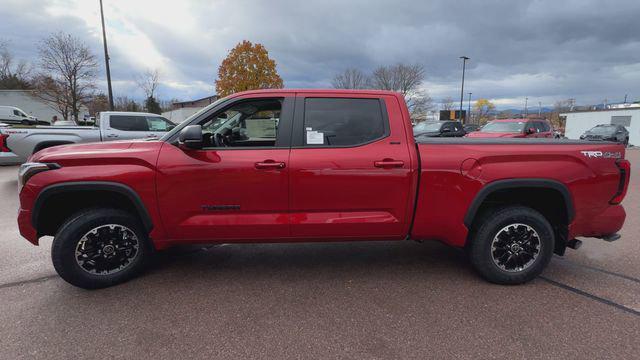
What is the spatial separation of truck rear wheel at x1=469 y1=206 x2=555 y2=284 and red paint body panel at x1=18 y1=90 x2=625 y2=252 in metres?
0.24

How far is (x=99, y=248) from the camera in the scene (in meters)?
3.16

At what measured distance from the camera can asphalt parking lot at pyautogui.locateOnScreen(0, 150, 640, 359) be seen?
7.86ft

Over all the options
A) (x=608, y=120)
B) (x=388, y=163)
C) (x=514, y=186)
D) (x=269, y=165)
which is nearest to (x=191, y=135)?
(x=269, y=165)

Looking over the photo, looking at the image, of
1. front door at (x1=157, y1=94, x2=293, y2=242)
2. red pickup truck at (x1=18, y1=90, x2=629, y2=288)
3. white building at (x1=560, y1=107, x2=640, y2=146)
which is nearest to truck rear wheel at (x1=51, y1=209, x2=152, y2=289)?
red pickup truck at (x1=18, y1=90, x2=629, y2=288)

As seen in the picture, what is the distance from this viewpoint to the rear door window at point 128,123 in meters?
9.38

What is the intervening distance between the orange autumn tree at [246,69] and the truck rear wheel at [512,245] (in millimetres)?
35291

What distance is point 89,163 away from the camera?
2.98 m

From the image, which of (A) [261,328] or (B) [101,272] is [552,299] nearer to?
(A) [261,328]

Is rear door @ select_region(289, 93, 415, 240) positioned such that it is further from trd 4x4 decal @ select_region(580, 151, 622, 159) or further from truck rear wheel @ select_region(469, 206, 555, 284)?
trd 4x4 decal @ select_region(580, 151, 622, 159)

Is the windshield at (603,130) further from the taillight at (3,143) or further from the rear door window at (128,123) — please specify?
the taillight at (3,143)

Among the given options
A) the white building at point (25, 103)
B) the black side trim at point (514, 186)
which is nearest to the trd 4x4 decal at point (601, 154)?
the black side trim at point (514, 186)

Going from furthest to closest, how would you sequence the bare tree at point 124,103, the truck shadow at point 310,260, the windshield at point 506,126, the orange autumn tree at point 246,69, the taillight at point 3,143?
the bare tree at point 124,103
the orange autumn tree at point 246,69
the windshield at point 506,126
the taillight at point 3,143
the truck shadow at point 310,260

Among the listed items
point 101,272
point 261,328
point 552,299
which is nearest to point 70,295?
point 101,272

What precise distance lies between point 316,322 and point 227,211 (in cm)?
126
